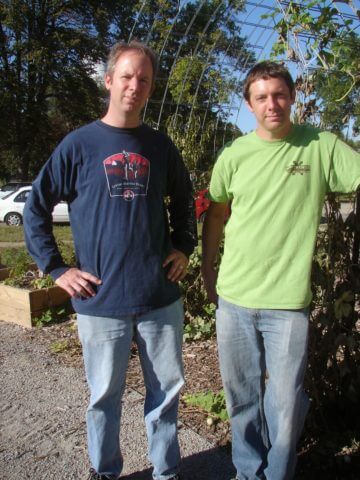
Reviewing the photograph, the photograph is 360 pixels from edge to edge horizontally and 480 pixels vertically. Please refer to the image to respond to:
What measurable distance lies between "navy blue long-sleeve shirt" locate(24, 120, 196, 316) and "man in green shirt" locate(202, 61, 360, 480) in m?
0.31

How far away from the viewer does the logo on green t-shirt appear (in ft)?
6.80

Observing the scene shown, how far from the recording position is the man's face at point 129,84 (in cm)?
218

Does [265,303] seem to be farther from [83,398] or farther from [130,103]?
[83,398]

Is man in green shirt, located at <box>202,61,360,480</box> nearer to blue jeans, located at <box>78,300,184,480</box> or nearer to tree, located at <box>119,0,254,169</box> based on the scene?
blue jeans, located at <box>78,300,184,480</box>

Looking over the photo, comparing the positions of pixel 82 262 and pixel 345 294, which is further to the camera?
pixel 345 294

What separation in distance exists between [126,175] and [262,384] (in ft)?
3.84

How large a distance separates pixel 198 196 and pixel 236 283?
2.47 m

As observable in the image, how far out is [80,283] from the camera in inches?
88.2

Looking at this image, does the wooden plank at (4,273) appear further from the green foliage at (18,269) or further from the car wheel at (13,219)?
the car wheel at (13,219)

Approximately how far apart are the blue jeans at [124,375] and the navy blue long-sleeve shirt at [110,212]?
8 centimetres

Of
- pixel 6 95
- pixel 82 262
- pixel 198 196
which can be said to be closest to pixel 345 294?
pixel 82 262

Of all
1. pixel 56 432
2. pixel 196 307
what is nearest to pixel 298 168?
pixel 56 432

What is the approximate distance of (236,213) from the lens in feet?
7.32

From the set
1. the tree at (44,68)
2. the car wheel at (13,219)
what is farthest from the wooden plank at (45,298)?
the tree at (44,68)
